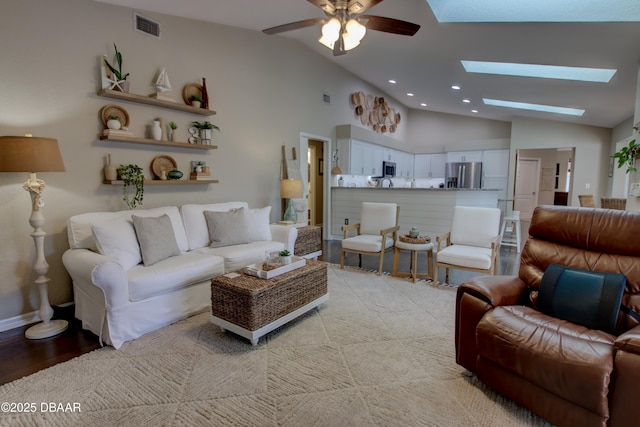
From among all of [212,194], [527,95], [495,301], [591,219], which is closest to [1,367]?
[212,194]

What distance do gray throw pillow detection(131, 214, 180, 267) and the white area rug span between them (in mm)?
653

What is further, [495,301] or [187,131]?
[187,131]

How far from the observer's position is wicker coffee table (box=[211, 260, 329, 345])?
2342mm

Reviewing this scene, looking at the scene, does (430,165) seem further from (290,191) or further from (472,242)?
(472,242)

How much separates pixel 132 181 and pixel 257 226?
4.72ft

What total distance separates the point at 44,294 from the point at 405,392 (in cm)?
298

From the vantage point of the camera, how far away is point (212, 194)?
435 centimetres

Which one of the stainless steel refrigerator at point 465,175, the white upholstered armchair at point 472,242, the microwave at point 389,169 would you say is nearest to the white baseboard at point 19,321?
the white upholstered armchair at point 472,242

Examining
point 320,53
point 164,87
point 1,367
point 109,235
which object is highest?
point 320,53

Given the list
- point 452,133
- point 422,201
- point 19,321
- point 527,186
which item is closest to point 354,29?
point 422,201

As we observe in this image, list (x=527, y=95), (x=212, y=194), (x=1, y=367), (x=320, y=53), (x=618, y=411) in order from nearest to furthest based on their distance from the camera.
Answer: (x=618, y=411)
(x=1, y=367)
(x=212, y=194)
(x=527, y=95)
(x=320, y=53)

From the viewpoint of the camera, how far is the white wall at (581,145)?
6457mm

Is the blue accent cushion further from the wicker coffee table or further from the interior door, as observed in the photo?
the interior door

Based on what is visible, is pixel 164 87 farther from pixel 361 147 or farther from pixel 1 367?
pixel 361 147
